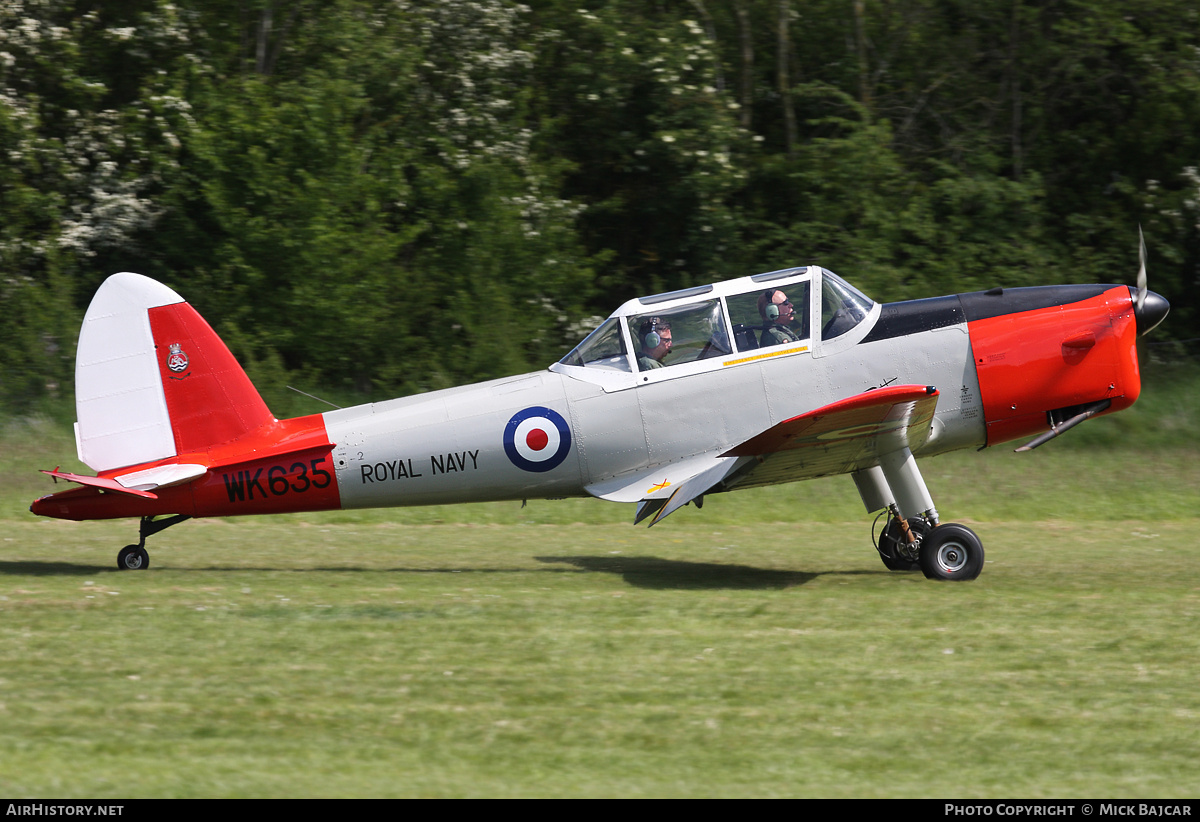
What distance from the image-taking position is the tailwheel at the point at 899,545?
8430mm

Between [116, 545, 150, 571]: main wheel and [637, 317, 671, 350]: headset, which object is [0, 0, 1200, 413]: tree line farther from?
[637, 317, 671, 350]: headset

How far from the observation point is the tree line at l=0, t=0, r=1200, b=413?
17.7 metres

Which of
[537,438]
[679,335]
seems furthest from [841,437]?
[537,438]

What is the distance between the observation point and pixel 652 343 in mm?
8336

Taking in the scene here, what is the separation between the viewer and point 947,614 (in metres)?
7.04

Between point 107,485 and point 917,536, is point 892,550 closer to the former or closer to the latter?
point 917,536

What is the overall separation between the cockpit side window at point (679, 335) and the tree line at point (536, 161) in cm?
888

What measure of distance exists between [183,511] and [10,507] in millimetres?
4873

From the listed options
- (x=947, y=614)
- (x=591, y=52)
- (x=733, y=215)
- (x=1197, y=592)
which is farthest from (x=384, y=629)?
(x=591, y=52)

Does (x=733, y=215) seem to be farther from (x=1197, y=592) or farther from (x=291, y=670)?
(x=291, y=670)

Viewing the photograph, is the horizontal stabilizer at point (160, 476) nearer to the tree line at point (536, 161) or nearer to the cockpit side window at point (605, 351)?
the cockpit side window at point (605, 351)

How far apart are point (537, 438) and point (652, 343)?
43.9 inches

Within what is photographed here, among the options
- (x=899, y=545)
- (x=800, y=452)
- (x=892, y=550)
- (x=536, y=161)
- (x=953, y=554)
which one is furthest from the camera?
(x=536, y=161)

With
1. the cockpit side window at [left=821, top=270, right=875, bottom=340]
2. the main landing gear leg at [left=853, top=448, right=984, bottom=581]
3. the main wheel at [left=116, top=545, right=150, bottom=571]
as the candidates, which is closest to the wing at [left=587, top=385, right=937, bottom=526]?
the main landing gear leg at [left=853, top=448, right=984, bottom=581]
